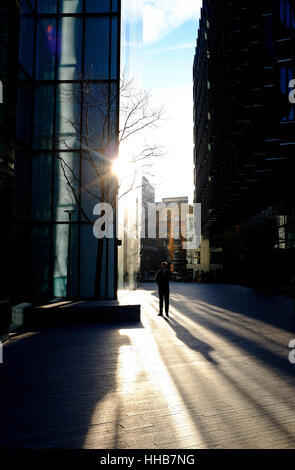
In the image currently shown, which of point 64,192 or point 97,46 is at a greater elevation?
point 97,46

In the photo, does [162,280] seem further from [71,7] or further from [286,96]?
[71,7]

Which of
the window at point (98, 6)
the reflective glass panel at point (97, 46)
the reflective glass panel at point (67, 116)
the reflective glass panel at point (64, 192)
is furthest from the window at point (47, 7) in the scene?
the reflective glass panel at point (64, 192)

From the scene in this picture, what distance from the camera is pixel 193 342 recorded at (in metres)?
8.47

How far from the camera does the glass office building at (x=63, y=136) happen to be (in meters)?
17.8

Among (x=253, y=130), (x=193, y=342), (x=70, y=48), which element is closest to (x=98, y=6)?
(x=70, y=48)

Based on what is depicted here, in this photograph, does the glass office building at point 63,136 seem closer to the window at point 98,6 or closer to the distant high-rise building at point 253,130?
the window at point 98,6

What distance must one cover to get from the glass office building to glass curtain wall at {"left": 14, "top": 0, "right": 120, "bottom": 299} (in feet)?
0.16

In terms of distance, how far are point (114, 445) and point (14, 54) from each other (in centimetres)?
938

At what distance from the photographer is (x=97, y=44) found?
59.8ft

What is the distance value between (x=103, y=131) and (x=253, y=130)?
721 cm

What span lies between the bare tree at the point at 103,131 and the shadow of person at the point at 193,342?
5026 mm

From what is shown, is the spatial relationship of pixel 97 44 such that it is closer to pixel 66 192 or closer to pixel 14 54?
pixel 66 192

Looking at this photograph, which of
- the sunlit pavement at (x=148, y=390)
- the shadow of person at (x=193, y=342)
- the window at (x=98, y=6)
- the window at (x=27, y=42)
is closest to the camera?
the sunlit pavement at (x=148, y=390)

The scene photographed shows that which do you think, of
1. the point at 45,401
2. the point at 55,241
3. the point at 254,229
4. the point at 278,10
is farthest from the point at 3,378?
the point at 254,229
